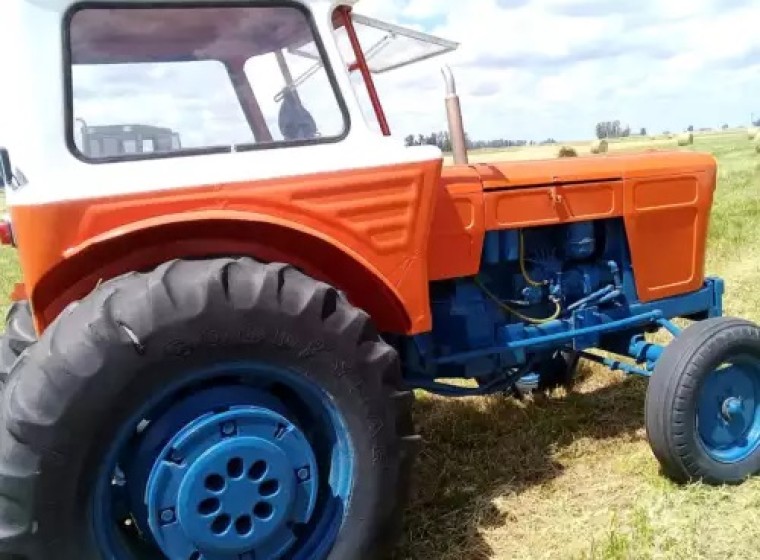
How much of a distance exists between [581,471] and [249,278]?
2107 millimetres

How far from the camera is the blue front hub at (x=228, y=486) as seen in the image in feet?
8.33

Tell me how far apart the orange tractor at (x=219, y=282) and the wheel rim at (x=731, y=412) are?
197mm

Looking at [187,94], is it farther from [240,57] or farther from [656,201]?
[656,201]

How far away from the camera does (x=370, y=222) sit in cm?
294

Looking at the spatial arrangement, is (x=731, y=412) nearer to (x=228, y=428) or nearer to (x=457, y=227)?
(x=457, y=227)

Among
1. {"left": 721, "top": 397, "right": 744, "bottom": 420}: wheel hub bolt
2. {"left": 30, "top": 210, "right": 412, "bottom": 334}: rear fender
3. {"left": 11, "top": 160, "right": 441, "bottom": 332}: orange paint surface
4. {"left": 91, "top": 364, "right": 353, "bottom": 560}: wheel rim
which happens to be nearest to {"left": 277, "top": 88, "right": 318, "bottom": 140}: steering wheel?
{"left": 11, "top": 160, "right": 441, "bottom": 332}: orange paint surface

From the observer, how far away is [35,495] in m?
2.31

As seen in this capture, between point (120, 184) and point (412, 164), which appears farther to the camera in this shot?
point (412, 164)

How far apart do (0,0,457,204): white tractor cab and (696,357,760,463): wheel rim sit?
179 centimetres

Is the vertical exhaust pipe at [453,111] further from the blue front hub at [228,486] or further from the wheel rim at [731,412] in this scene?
the wheel rim at [731,412]

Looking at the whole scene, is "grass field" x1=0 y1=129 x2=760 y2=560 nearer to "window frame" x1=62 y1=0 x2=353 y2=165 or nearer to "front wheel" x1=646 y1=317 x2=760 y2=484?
"front wheel" x1=646 y1=317 x2=760 y2=484

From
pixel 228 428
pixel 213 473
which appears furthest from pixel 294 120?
pixel 213 473

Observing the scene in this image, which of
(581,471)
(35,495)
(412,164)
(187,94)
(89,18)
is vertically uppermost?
(89,18)

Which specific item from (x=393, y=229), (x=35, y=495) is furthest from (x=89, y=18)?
(x=35, y=495)
